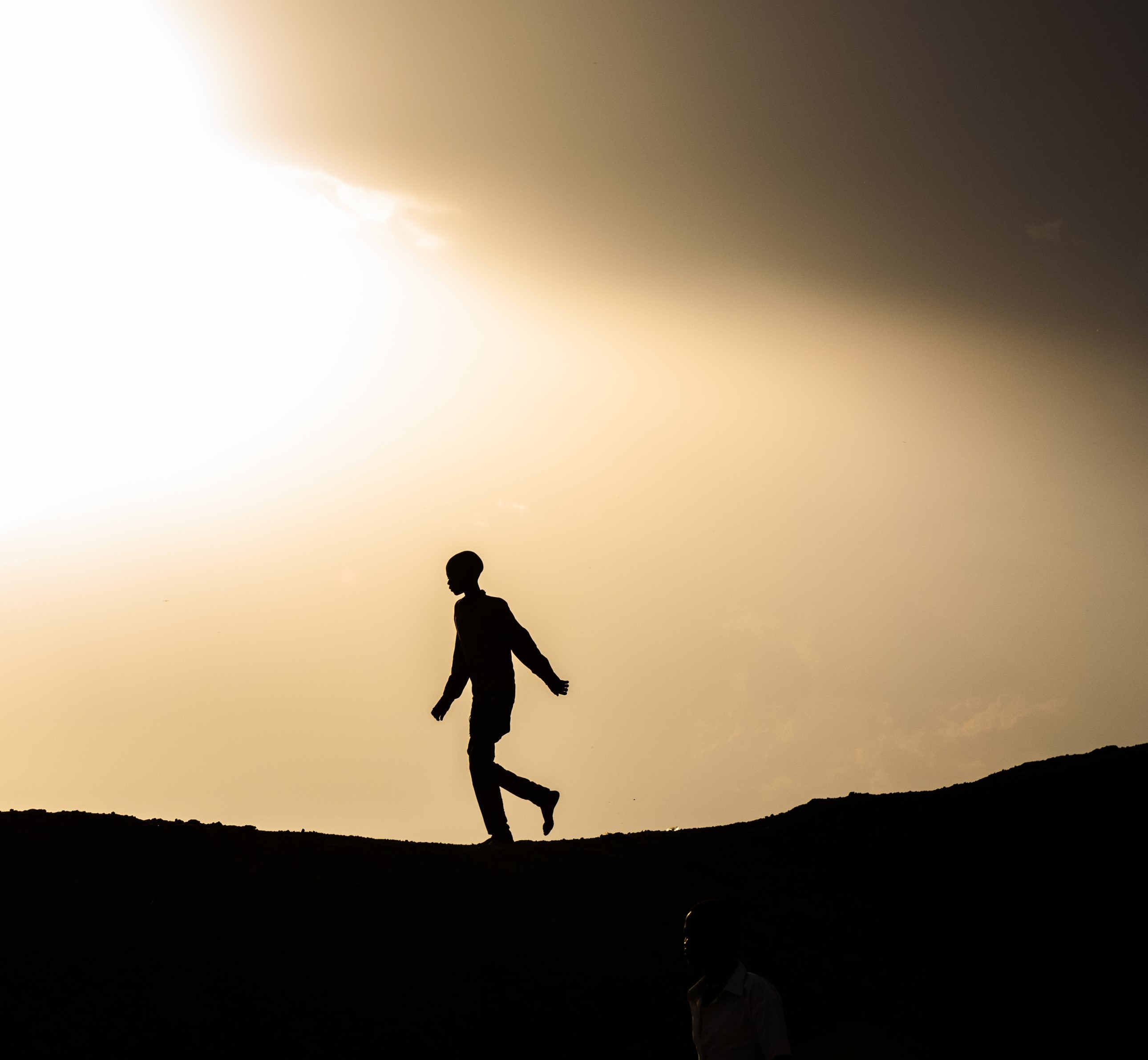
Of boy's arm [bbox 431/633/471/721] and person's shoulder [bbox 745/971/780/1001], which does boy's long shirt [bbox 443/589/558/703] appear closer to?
boy's arm [bbox 431/633/471/721]

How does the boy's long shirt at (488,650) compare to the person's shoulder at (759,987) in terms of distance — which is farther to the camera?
the boy's long shirt at (488,650)

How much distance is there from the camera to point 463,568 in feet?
32.1

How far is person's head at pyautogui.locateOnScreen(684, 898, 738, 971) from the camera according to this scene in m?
4.81

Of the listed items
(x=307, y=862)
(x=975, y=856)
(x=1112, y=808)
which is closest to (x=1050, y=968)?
(x=975, y=856)

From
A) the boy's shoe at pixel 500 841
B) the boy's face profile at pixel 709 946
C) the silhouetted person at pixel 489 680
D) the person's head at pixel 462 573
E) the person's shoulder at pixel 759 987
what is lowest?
the person's shoulder at pixel 759 987

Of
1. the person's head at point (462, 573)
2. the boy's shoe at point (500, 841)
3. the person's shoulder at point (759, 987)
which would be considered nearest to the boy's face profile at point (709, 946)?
the person's shoulder at point (759, 987)

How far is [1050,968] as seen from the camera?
6805mm

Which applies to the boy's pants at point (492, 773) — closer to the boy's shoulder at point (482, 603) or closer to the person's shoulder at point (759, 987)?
the boy's shoulder at point (482, 603)

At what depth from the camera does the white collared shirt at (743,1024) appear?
455cm

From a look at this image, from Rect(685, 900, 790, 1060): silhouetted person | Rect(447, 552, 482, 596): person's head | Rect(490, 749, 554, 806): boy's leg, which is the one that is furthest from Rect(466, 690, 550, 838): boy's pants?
Rect(685, 900, 790, 1060): silhouetted person

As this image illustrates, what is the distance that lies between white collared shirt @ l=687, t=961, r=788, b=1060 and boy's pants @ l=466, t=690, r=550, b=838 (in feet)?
15.3

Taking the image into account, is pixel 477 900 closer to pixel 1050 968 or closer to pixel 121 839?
pixel 121 839

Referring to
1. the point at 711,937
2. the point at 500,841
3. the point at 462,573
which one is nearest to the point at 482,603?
the point at 462,573

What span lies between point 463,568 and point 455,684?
112 cm
